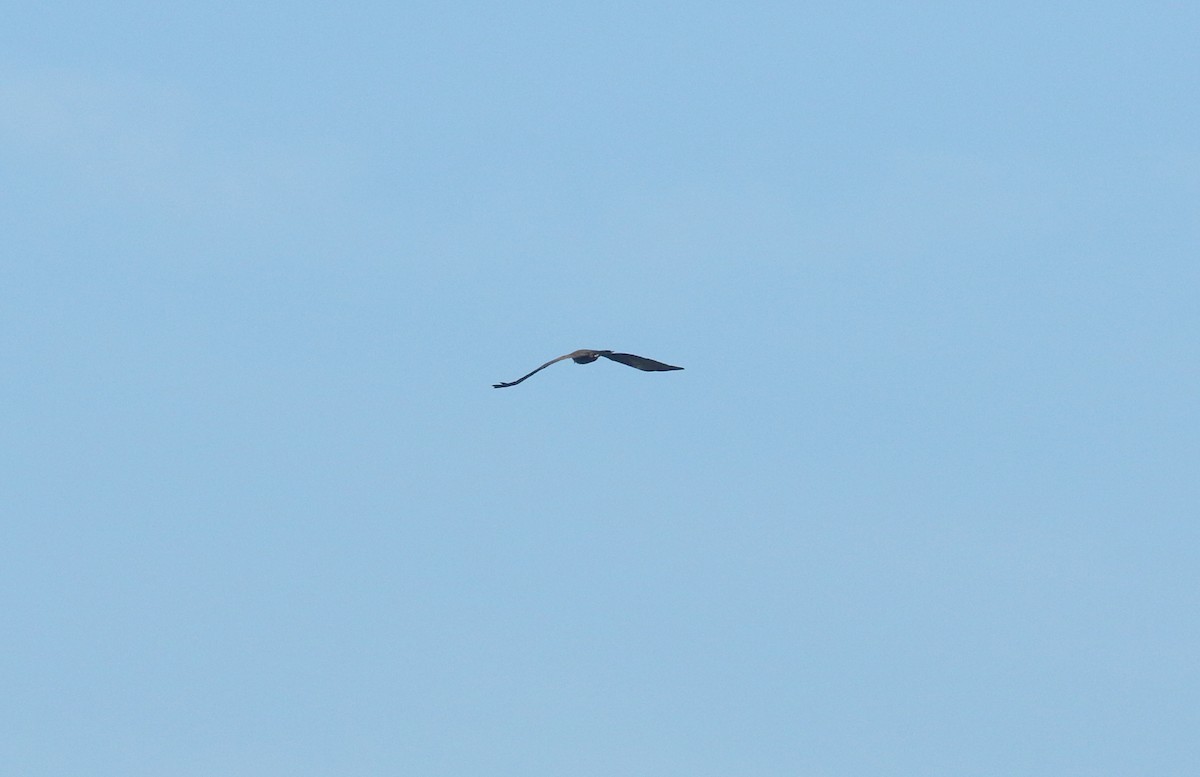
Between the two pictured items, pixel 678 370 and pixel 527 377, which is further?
pixel 678 370

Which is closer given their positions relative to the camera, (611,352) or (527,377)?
(527,377)

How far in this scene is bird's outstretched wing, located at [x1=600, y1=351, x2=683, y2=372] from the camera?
5900 cm

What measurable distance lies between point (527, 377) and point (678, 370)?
6.66 metres

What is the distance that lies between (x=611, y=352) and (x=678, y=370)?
8.53ft

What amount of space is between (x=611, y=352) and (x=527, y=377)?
5048mm

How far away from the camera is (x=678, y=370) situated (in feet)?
193

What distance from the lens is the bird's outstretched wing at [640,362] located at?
5900cm

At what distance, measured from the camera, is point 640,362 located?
195 ft

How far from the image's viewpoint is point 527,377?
54.9 meters

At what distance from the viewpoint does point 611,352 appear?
193ft

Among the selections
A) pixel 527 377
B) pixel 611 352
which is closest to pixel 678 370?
pixel 611 352

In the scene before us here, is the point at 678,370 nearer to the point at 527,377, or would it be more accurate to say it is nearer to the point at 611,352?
the point at 611,352
